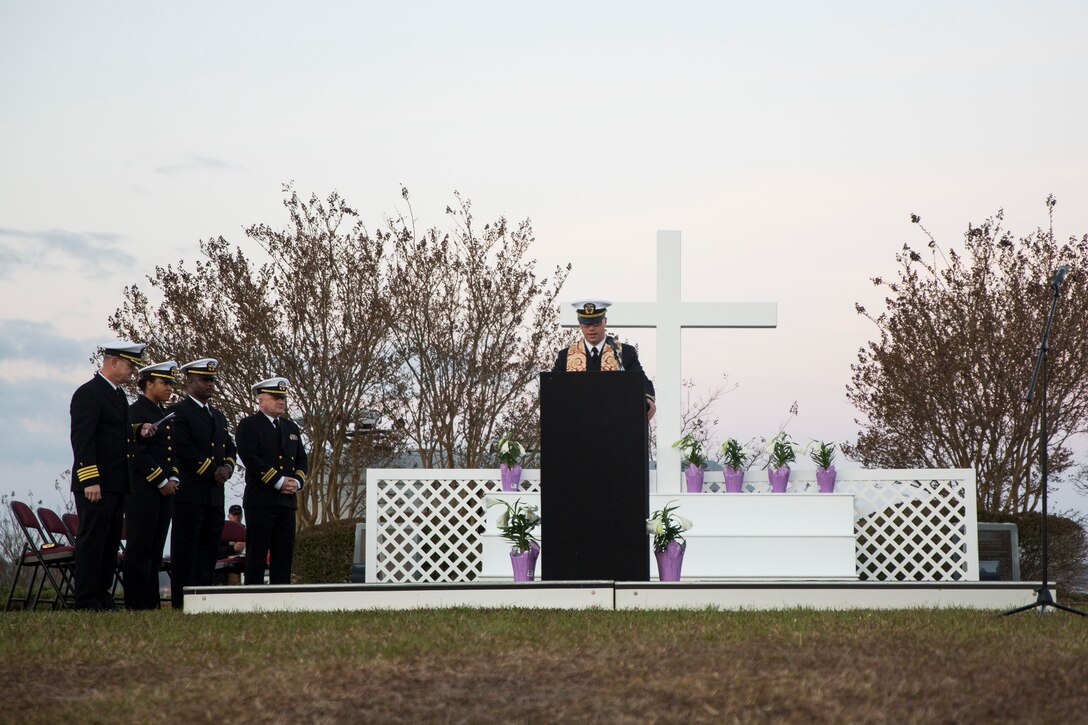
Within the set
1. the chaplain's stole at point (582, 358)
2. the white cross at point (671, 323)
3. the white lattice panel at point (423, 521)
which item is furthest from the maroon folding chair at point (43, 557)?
the white cross at point (671, 323)

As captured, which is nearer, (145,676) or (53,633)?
(145,676)

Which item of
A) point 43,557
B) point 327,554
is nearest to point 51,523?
point 43,557

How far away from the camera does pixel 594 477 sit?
805cm

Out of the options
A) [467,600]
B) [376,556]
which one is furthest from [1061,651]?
[376,556]

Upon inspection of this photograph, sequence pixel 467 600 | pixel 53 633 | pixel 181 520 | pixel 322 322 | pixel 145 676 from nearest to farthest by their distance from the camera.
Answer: pixel 145 676, pixel 53 633, pixel 467 600, pixel 181 520, pixel 322 322

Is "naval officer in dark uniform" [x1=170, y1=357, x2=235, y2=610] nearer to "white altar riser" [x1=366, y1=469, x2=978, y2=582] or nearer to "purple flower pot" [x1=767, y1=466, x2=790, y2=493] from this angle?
"white altar riser" [x1=366, y1=469, x2=978, y2=582]

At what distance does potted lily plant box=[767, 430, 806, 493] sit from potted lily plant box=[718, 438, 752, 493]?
0.26 metres

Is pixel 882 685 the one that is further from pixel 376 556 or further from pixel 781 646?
pixel 376 556

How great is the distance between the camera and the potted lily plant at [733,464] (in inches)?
458

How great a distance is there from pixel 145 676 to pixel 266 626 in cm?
146

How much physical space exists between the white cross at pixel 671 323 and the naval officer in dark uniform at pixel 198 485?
12.3ft

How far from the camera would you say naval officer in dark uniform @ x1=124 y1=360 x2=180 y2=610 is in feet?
29.7

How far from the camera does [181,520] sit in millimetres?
9680

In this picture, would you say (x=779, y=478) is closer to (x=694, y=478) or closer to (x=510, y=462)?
(x=694, y=478)
